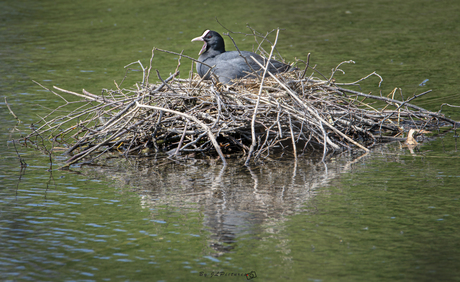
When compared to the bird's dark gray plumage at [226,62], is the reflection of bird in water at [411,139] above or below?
below

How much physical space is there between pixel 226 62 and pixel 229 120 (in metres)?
1.24

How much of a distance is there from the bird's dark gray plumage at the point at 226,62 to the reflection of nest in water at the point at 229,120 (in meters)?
0.32

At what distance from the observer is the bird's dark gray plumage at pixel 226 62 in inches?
293

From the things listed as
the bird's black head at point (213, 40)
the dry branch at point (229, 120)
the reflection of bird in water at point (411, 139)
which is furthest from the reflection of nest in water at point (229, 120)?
the bird's black head at point (213, 40)

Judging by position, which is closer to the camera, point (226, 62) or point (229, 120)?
point (229, 120)

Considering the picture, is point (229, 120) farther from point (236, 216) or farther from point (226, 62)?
point (236, 216)

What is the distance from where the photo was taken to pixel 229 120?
21.6 feet

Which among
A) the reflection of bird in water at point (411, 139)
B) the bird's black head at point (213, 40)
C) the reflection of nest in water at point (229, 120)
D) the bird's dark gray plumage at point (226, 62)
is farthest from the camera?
the bird's black head at point (213, 40)

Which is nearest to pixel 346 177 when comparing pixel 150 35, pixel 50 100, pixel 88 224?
pixel 88 224

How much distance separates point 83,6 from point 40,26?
2.85 m

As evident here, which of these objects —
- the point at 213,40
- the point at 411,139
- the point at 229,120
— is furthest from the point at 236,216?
the point at 213,40

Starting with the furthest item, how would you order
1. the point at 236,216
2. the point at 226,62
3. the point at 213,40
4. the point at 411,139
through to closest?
the point at 213,40
the point at 226,62
the point at 411,139
the point at 236,216

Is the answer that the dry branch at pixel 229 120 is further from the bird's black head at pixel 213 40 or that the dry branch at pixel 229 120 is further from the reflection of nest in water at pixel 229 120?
A: the bird's black head at pixel 213 40

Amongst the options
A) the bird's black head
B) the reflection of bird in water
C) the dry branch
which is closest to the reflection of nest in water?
the dry branch
